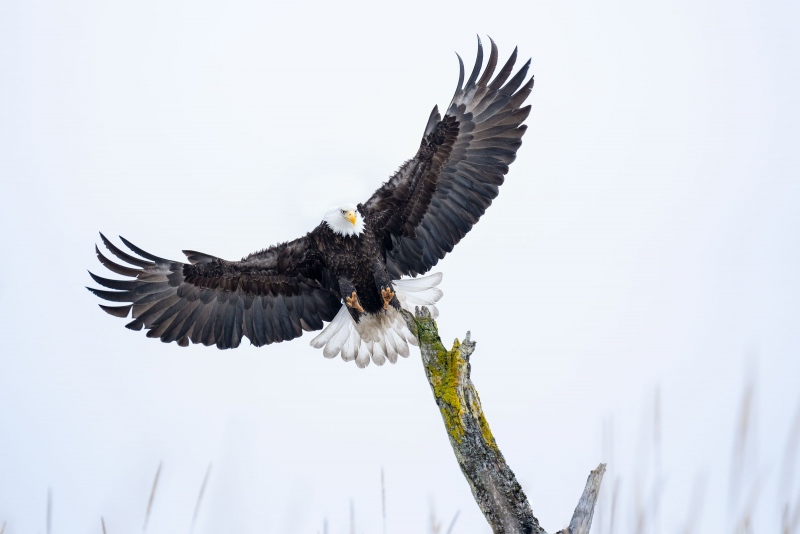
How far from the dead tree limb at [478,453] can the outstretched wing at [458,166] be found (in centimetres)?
210

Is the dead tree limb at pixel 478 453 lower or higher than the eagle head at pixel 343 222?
lower

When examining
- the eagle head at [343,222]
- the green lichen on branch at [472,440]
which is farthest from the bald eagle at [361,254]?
the green lichen on branch at [472,440]

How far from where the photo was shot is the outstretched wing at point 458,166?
590cm

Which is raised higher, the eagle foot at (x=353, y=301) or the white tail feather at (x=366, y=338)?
the white tail feather at (x=366, y=338)

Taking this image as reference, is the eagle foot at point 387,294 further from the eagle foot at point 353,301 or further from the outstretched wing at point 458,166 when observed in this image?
the outstretched wing at point 458,166

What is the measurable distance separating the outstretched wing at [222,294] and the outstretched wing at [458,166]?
0.64 m

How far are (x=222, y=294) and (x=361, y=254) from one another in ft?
3.40

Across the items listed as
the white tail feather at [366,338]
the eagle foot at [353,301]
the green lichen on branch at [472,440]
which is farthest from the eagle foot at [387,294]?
the green lichen on branch at [472,440]

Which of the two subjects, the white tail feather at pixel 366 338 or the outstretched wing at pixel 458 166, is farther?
the white tail feather at pixel 366 338

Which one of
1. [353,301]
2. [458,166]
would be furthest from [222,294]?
[458,166]

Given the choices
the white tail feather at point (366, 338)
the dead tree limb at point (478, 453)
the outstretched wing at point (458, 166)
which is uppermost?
the outstretched wing at point (458, 166)

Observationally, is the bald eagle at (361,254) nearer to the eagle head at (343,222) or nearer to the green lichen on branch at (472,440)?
the eagle head at (343,222)

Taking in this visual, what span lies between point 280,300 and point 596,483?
3.39 m

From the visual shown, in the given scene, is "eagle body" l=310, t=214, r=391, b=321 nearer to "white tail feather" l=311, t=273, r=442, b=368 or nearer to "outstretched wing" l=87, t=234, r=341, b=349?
"outstretched wing" l=87, t=234, r=341, b=349
